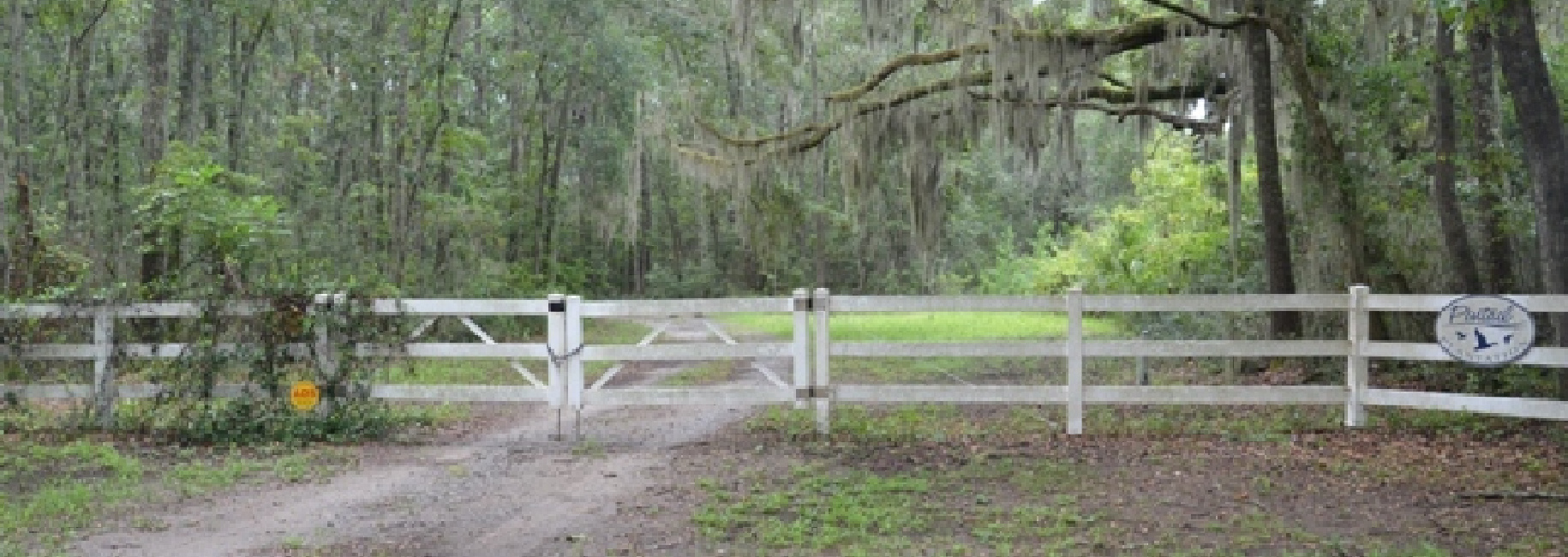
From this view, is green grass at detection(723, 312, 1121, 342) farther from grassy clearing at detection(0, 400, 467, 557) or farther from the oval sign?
grassy clearing at detection(0, 400, 467, 557)

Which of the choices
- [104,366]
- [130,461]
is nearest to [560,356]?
[130,461]

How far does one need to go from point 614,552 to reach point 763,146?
8.94 m

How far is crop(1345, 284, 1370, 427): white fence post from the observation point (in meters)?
8.01

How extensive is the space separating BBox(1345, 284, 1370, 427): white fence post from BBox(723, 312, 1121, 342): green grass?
6.55 metres

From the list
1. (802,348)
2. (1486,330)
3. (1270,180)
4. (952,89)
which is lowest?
(802,348)

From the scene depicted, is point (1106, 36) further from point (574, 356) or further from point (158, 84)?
point (158, 84)

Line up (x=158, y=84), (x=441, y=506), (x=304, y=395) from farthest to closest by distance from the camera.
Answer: (x=158, y=84) → (x=304, y=395) → (x=441, y=506)

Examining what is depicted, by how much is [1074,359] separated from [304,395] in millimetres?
5694

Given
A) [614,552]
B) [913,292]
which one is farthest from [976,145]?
[913,292]

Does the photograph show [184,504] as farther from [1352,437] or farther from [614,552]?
[1352,437]

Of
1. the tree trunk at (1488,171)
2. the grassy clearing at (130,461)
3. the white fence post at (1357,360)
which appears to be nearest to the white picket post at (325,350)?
the grassy clearing at (130,461)

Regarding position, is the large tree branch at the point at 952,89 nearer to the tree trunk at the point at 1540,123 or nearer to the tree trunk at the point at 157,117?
the tree trunk at the point at 1540,123

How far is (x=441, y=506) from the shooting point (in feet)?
20.7

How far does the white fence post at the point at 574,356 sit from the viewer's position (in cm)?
825
